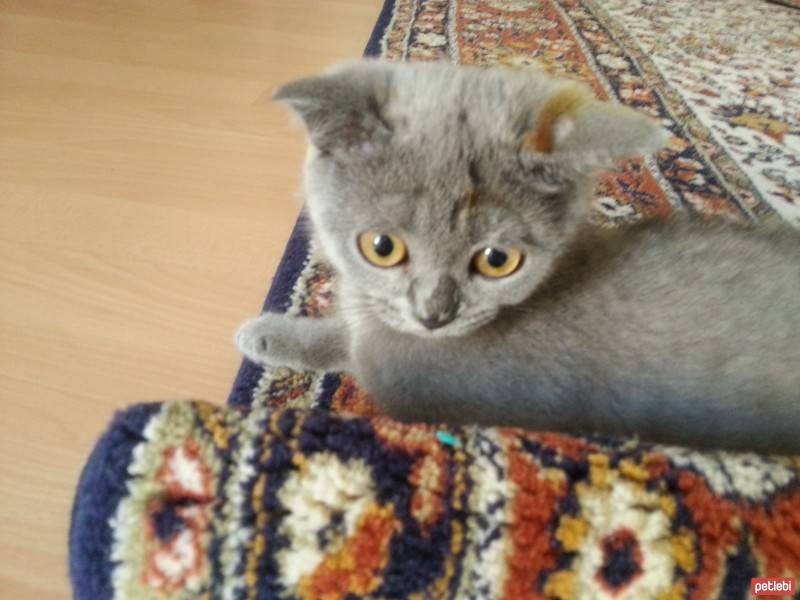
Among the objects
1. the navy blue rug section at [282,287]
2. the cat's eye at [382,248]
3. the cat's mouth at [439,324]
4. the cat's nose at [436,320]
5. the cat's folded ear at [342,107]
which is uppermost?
the cat's folded ear at [342,107]

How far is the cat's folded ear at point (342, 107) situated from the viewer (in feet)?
1.85

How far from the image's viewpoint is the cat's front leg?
85 centimetres

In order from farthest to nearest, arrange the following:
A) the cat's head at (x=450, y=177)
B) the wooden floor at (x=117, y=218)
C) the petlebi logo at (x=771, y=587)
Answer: the wooden floor at (x=117, y=218), the cat's head at (x=450, y=177), the petlebi logo at (x=771, y=587)

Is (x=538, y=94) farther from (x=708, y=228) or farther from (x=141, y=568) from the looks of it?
(x=141, y=568)

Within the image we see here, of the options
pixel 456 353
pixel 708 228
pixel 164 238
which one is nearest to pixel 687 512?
pixel 456 353

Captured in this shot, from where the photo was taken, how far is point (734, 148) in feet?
4.30

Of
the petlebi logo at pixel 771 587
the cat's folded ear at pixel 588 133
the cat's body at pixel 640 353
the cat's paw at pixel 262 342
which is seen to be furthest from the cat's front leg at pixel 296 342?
the petlebi logo at pixel 771 587

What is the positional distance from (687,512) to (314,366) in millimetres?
518

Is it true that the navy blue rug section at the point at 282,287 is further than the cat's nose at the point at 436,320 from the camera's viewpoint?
Yes

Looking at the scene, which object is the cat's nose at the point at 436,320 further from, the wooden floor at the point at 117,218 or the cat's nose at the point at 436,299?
the wooden floor at the point at 117,218

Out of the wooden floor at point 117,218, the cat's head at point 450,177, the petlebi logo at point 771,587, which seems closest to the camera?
the petlebi logo at point 771,587

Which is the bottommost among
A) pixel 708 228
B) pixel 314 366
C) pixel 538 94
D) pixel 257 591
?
pixel 314 366

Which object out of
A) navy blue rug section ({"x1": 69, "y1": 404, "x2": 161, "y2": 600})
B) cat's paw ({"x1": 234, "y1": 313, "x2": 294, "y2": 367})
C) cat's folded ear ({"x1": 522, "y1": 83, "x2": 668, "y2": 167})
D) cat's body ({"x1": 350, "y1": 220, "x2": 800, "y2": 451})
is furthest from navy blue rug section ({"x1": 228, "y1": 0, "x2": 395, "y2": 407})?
cat's folded ear ({"x1": 522, "y1": 83, "x2": 668, "y2": 167})

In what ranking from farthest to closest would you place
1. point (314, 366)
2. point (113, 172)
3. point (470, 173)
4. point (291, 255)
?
point (113, 172) → point (291, 255) → point (314, 366) → point (470, 173)
